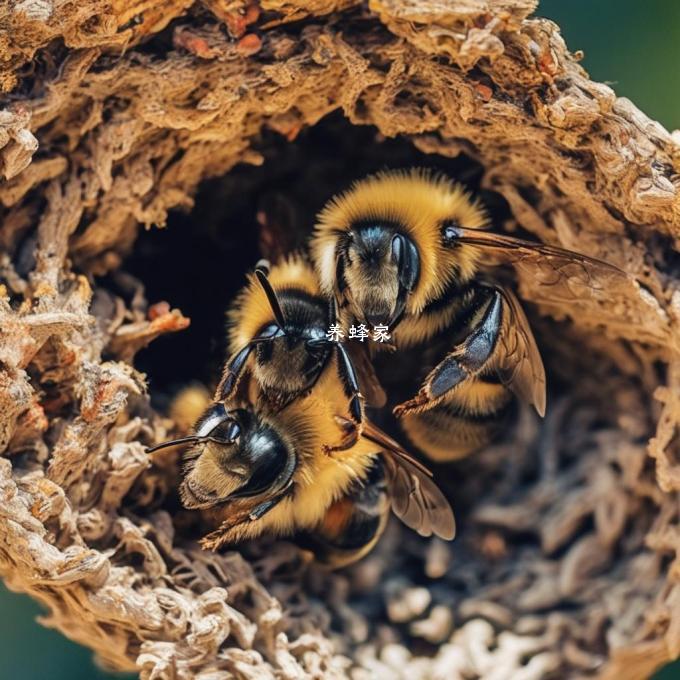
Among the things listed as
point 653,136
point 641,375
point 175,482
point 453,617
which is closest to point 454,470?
point 453,617

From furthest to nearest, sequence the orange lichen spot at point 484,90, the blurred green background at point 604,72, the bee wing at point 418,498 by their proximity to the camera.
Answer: the blurred green background at point 604,72, the bee wing at point 418,498, the orange lichen spot at point 484,90

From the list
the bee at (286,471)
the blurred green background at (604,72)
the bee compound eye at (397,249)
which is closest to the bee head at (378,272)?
the bee compound eye at (397,249)

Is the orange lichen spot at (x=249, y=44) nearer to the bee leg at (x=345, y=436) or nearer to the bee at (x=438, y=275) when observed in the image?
the bee at (x=438, y=275)

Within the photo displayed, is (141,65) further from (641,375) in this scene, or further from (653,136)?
(641,375)

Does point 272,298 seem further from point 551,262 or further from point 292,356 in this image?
point 551,262

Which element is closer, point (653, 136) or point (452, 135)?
point (653, 136)

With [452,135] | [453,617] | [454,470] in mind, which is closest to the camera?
[452,135]

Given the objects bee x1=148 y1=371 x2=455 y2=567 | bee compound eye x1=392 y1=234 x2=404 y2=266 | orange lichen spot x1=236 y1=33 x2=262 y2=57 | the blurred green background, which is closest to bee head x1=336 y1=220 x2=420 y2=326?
bee compound eye x1=392 y1=234 x2=404 y2=266
